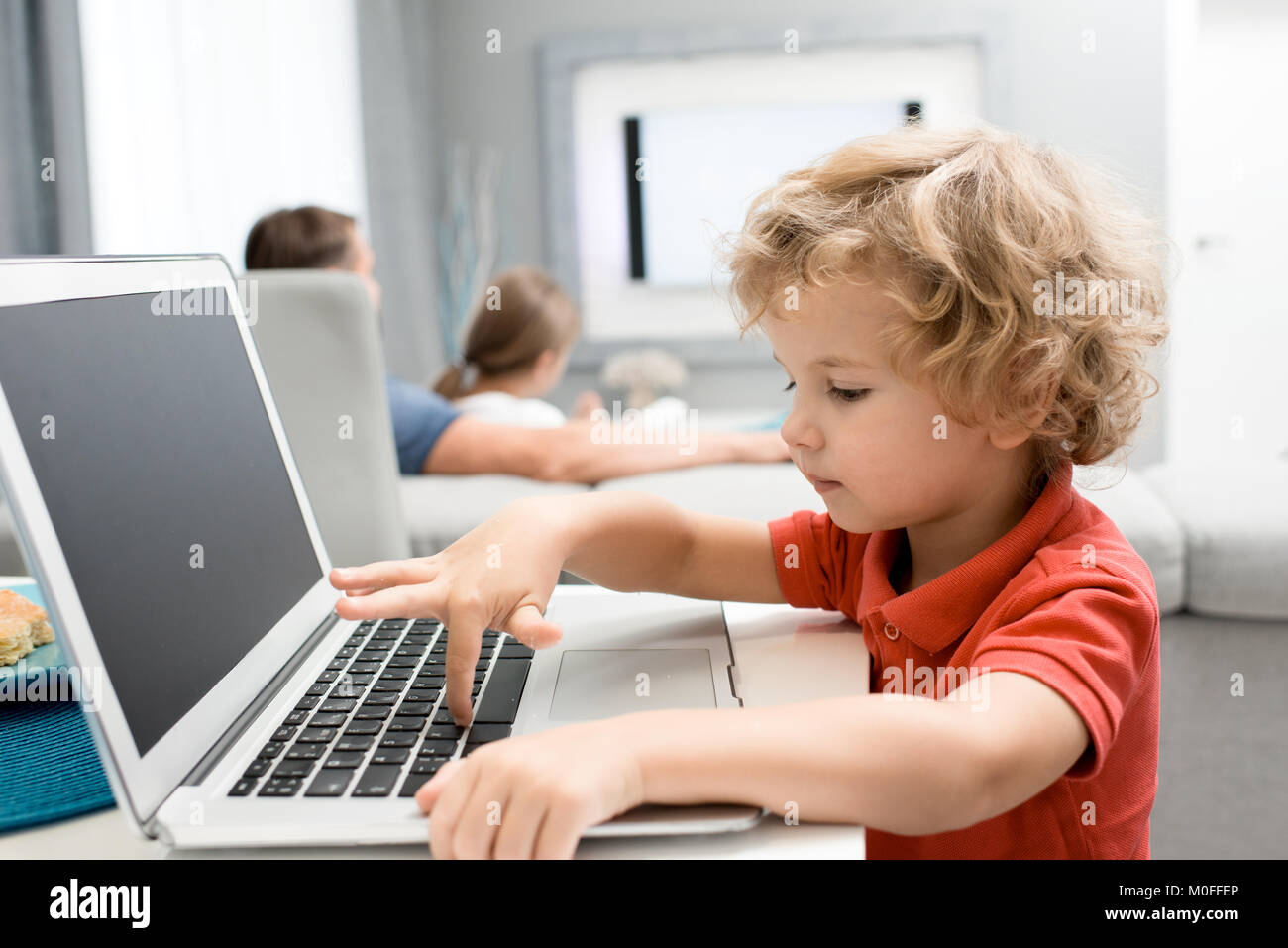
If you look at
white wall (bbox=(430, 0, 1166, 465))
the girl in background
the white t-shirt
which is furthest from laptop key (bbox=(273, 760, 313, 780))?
white wall (bbox=(430, 0, 1166, 465))

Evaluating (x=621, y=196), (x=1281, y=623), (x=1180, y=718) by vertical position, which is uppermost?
(x=621, y=196)

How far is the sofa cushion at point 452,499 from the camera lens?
143cm

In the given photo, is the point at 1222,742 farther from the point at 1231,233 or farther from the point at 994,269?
the point at 1231,233

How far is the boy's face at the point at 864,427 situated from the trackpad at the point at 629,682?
15 centimetres

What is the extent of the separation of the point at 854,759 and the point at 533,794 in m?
0.14

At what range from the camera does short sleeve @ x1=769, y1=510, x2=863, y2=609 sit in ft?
2.78

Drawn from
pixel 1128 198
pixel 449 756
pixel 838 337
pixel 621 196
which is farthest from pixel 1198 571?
pixel 621 196

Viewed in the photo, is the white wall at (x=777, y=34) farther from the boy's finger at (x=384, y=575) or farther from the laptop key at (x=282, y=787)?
the laptop key at (x=282, y=787)

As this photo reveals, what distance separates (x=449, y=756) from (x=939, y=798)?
24 cm

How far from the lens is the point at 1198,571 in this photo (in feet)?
4.52

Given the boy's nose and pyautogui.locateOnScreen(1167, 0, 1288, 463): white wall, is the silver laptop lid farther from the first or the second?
pyautogui.locateOnScreen(1167, 0, 1288, 463): white wall

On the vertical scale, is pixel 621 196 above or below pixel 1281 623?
above

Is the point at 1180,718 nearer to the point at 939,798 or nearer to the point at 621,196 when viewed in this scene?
the point at 939,798

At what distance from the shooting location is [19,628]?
67 cm
